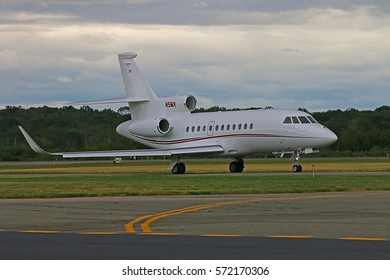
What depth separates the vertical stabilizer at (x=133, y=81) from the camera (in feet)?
219

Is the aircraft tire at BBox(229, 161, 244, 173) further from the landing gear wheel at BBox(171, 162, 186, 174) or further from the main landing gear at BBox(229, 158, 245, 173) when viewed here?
the landing gear wheel at BBox(171, 162, 186, 174)

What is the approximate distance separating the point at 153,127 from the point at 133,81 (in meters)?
4.77

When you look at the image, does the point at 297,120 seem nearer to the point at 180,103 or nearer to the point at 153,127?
the point at 180,103

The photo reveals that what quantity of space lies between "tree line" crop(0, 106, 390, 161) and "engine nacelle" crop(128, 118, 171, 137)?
21.0 metres


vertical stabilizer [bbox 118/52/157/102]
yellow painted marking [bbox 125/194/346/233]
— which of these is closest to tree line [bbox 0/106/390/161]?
vertical stabilizer [bbox 118/52/157/102]

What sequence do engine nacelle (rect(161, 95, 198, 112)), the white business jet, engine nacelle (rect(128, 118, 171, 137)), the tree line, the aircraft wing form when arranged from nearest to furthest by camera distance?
the white business jet < the aircraft wing < engine nacelle (rect(128, 118, 171, 137)) < engine nacelle (rect(161, 95, 198, 112)) < the tree line

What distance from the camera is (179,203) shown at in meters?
29.7

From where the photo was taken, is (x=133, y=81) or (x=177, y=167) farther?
(x=133, y=81)

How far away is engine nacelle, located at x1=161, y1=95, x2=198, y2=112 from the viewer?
6425 centimetres

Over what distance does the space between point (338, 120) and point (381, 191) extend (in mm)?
94389


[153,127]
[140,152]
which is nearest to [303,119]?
[140,152]

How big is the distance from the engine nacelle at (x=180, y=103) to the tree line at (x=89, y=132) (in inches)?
849

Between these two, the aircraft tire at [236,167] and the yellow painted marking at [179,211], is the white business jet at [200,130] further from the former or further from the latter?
the yellow painted marking at [179,211]

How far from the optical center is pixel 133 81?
220 ft
